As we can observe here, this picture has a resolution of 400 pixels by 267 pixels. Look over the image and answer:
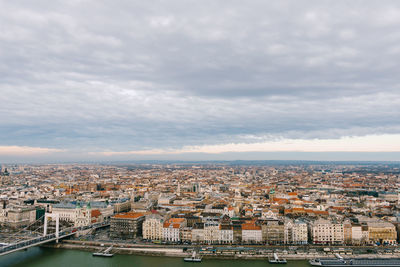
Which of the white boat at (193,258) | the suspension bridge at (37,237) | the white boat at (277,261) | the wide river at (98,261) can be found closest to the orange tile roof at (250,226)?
the wide river at (98,261)

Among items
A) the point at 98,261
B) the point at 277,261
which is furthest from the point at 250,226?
the point at 98,261

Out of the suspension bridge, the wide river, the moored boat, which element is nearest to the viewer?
the wide river

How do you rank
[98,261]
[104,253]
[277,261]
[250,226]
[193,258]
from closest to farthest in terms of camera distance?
1. [277,261]
2. [193,258]
3. [98,261]
4. [104,253]
5. [250,226]

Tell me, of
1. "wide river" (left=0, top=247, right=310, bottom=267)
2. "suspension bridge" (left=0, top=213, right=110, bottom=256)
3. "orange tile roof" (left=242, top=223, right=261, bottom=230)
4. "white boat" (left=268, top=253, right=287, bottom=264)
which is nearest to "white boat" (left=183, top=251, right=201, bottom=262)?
"wide river" (left=0, top=247, right=310, bottom=267)

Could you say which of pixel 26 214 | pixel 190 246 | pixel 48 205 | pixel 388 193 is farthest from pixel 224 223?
pixel 388 193

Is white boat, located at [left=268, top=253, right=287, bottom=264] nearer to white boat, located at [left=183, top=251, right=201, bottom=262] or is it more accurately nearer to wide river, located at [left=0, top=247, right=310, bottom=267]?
wide river, located at [left=0, top=247, right=310, bottom=267]

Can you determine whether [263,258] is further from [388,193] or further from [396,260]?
[388,193]

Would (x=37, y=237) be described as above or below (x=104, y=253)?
above

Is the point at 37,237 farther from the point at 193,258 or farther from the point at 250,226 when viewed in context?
the point at 250,226
